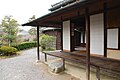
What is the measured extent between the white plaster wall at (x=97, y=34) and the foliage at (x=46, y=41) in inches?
344

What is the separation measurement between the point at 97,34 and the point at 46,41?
374 inches

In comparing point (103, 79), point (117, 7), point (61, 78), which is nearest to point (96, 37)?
point (117, 7)

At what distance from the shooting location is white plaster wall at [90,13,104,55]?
5523 mm

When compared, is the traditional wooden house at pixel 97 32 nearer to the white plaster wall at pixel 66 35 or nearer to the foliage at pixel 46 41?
the white plaster wall at pixel 66 35

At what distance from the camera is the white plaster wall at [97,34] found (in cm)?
Answer: 552

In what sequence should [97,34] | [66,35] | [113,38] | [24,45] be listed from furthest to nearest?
[24,45], [66,35], [113,38], [97,34]

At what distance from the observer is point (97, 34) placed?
573 cm

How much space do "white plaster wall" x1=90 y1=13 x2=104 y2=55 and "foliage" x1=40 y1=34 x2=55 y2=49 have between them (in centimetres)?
875

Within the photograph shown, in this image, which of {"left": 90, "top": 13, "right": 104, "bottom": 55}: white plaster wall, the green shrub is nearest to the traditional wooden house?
{"left": 90, "top": 13, "right": 104, "bottom": 55}: white plaster wall

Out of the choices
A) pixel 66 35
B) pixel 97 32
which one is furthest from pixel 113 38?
pixel 66 35

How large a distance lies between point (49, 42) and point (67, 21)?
746 cm

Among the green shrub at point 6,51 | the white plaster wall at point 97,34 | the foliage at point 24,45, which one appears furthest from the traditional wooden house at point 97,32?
the foliage at point 24,45

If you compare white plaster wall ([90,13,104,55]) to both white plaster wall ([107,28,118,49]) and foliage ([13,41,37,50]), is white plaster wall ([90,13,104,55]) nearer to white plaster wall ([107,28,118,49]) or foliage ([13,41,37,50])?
white plaster wall ([107,28,118,49])

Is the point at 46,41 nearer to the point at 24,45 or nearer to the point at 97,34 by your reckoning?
the point at 24,45
